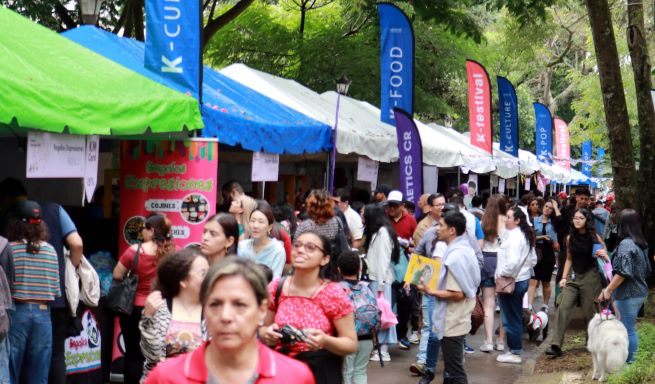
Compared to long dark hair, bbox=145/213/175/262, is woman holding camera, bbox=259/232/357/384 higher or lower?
lower

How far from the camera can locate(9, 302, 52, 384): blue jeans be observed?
6863 millimetres

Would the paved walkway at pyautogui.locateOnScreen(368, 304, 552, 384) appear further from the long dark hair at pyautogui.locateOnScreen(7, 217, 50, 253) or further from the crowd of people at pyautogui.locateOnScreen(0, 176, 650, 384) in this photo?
the long dark hair at pyautogui.locateOnScreen(7, 217, 50, 253)

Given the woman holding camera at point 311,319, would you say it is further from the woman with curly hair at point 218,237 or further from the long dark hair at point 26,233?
the long dark hair at point 26,233

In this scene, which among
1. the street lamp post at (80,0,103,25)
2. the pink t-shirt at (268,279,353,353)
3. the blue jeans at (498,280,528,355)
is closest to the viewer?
the pink t-shirt at (268,279,353,353)

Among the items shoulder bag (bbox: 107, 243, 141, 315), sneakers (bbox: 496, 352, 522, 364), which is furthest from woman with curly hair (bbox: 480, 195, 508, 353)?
shoulder bag (bbox: 107, 243, 141, 315)

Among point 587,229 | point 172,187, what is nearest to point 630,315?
point 587,229

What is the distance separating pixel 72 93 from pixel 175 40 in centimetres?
193

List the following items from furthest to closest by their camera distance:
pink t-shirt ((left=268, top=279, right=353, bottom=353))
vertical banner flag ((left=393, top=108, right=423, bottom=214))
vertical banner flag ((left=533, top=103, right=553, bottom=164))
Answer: vertical banner flag ((left=533, top=103, right=553, bottom=164)) → vertical banner flag ((left=393, top=108, right=423, bottom=214)) → pink t-shirt ((left=268, top=279, right=353, bottom=353))

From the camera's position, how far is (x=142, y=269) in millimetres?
7355

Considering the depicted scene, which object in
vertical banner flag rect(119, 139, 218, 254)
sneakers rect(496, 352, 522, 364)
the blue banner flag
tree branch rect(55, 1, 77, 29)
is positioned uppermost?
tree branch rect(55, 1, 77, 29)

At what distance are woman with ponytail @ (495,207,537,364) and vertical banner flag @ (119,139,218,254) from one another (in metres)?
4.04

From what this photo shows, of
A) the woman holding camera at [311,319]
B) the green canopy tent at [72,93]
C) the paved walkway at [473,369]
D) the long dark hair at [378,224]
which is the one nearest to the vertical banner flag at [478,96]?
the paved walkway at [473,369]

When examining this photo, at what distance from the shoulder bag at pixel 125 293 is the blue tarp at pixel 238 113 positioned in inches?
106

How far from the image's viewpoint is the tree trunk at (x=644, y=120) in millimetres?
15125
